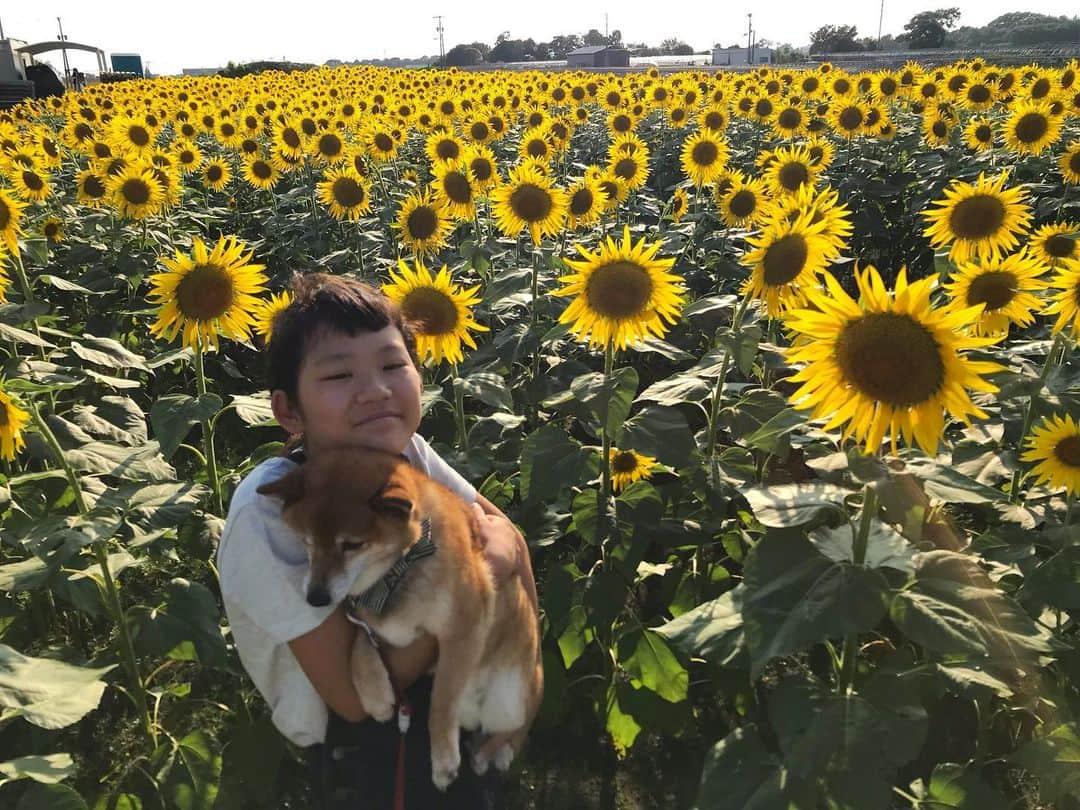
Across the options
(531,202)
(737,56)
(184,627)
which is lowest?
(184,627)

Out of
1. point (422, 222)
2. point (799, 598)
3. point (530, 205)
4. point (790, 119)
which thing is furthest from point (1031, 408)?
point (790, 119)

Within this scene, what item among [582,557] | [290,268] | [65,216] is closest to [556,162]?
[290,268]

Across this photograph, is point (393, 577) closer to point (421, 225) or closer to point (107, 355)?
point (107, 355)

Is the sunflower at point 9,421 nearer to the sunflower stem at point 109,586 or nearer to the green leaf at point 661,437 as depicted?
the sunflower stem at point 109,586

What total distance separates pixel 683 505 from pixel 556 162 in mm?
7216

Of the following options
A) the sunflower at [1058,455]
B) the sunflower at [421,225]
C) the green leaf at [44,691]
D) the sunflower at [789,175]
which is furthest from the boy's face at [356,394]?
the sunflower at [789,175]

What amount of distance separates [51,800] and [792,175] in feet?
18.9

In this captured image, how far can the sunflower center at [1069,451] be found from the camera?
276 centimetres

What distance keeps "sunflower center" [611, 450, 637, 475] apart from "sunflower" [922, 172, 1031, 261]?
2.11 metres

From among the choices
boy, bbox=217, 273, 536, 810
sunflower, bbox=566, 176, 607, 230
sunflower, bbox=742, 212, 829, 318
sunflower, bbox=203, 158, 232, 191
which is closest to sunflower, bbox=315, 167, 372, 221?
sunflower, bbox=566, 176, 607, 230

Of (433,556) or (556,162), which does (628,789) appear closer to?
(433,556)

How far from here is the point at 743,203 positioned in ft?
19.7

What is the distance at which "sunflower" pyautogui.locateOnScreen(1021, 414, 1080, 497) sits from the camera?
2.75m

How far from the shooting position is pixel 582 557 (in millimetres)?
3973
